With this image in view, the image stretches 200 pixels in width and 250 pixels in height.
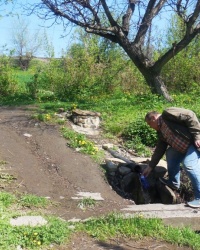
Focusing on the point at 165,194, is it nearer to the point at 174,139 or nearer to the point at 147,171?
the point at 147,171

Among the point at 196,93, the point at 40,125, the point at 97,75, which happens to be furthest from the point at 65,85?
the point at 40,125

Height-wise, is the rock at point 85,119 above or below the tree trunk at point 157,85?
below

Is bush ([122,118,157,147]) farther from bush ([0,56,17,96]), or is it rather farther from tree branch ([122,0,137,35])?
bush ([0,56,17,96])

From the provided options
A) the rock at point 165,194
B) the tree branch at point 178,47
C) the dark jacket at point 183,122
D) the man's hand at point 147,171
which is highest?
the tree branch at point 178,47

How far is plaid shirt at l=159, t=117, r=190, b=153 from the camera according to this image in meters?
5.73

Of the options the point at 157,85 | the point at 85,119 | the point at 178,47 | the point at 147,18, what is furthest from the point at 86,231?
the point at 147,18

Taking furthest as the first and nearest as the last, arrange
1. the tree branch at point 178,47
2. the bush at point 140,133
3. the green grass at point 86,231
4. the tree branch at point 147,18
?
the tree branch at point 147,18, the tree branch at point 178,47, the bush at point 140,133, the green grass at point 86,231

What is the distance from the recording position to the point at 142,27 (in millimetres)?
12836

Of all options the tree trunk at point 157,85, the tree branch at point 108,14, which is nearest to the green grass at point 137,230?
the tree trunk at point 157,85

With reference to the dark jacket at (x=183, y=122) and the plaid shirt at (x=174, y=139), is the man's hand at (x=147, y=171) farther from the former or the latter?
the dark jacket at (x=183, y=122)

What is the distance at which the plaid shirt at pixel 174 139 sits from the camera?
18.8 feet

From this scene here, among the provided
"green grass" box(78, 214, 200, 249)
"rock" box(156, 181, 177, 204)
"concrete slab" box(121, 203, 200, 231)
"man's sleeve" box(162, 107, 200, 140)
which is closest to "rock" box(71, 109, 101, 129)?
"rock" box(156, 181, 177, 204)

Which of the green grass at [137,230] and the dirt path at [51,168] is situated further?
the dirt path at [51,168]

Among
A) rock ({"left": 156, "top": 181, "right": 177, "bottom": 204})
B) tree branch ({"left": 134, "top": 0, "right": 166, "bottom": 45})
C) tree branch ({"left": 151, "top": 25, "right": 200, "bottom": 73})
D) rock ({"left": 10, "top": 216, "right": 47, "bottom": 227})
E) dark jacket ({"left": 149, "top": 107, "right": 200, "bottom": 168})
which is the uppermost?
tree branch ({"left": 134, "top": 0, "right": 166, "bottom": 45})
